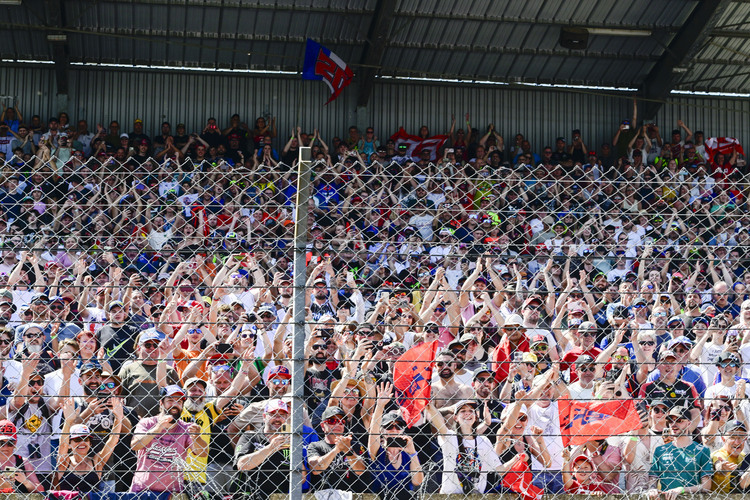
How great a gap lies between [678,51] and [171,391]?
48.3ft

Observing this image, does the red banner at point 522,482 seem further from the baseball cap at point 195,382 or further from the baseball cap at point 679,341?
the baseball cap at point 679,341

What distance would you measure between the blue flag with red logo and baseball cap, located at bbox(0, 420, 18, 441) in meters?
11.9

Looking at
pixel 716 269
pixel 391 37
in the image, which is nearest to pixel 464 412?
pixel 716 269

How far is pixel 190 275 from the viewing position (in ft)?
32.3

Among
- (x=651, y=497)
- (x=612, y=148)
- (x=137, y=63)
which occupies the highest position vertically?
(x=137, y=63)

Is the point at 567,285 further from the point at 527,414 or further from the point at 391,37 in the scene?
the point at 391,37

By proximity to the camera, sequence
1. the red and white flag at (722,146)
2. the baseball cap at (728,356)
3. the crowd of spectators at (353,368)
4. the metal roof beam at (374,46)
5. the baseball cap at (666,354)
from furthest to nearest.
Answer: the red and white flag at (722,146), the metal roof beam at (374,46), the baseball cap at (728,356), the baseball cap at (666,354), the crowd of spectators at (353,368)

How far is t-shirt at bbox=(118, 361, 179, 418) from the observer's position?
7762 millimetres

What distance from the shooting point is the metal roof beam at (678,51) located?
1780cm

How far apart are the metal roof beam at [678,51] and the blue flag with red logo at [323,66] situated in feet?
21.3

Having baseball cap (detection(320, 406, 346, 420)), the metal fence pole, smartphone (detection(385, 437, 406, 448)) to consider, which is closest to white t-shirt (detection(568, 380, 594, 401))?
smartphone (detection(385, 437, 406, 448))

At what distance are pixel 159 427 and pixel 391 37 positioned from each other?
1266 cm

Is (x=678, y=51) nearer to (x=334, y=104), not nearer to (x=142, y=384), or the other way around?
(x=334, y=104)

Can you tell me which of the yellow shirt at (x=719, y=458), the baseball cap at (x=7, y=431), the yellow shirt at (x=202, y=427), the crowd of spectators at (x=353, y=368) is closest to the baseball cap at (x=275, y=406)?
the crowd of spectators at (x=353, y=368)
